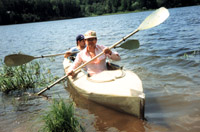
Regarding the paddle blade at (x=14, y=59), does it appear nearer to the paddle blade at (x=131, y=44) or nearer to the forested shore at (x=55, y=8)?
the paddle blade at (x=131, y=44)

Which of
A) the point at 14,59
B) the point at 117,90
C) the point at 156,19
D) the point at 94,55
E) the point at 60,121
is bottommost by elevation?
the point at 60,121

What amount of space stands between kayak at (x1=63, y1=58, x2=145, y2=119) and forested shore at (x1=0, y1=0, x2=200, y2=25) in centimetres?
6837

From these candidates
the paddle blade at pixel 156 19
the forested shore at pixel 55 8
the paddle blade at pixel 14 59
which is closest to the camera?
the paddle blade at pixel 156 19

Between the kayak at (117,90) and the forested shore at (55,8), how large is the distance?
68367 millimetres

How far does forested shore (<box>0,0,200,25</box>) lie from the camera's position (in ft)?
215

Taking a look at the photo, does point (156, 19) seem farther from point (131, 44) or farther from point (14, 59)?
point (14, 59)

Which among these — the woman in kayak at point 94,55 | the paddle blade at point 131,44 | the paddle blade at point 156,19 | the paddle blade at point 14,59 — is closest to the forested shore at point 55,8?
the paddle blade at point 14,59

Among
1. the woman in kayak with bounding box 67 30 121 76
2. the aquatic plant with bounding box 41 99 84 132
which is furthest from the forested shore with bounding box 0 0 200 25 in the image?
the aquatic plant with bounding box 41 99 84 132

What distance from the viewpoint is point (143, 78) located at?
18.2ft

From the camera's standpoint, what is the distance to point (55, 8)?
78.9 metres

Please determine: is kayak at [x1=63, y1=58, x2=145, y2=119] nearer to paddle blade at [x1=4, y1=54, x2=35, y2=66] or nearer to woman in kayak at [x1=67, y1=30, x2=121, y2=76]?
woman in kayak at [x1=67, y1=30, x2=121, y2=76]

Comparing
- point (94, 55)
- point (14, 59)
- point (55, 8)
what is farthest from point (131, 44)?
point (55, 8)

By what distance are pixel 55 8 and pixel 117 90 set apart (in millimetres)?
82099

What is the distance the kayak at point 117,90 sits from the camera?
10.3 ft
